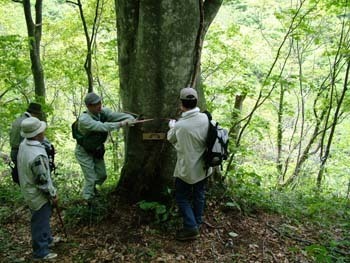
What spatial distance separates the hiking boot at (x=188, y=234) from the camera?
458 centimetres

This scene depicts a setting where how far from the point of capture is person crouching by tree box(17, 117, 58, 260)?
14.0 ft

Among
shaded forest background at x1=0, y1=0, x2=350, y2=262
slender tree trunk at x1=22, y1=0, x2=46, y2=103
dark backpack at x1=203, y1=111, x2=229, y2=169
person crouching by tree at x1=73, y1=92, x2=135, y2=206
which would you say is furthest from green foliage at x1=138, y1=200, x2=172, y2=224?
slender tree trunk at x1=22, y1=0, x2=46, y2=103

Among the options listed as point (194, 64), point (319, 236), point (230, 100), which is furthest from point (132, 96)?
point (230, 100)

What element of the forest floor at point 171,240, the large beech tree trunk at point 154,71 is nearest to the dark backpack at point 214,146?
the large beech tree trunk at point 154,71

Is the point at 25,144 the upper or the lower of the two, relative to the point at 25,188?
upper

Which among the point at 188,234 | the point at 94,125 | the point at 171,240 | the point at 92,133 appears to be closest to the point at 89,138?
the point at 92,133

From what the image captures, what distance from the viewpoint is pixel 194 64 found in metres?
5.17

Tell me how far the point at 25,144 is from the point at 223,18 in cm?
1430

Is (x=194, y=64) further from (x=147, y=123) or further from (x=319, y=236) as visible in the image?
(x=319, y=236)

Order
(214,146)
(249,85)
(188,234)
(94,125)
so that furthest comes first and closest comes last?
(249,85)
(94,125)
(188,234)
(214,146)

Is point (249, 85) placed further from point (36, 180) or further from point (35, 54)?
point (36, 180)

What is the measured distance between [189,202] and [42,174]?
1.97 meters

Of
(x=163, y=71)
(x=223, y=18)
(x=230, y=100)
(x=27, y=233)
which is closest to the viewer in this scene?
(x=163, y=71)

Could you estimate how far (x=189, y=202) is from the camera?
4852mm
